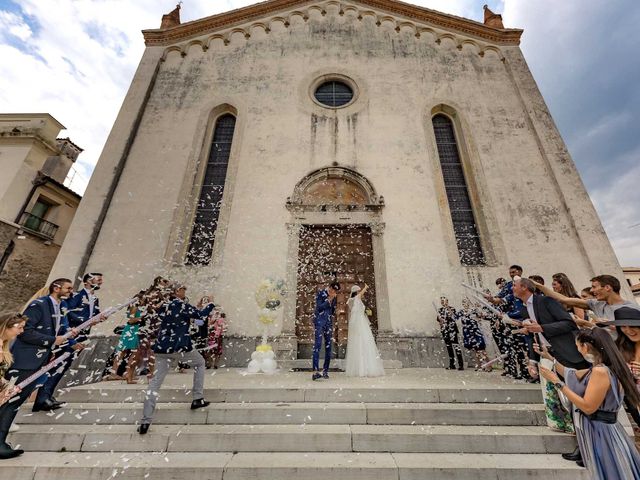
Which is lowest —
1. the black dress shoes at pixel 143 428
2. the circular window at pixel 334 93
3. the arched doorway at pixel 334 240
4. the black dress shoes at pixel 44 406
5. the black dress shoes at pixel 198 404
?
the black dress shoes at pixel 143 428

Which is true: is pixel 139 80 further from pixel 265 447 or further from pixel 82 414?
pixel 265 447

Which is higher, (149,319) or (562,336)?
(149,319)

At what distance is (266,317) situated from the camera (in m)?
6.62

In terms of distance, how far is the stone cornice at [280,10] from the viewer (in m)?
11.8

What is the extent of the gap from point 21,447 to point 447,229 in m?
9.25

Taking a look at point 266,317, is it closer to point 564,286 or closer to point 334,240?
point 334,240

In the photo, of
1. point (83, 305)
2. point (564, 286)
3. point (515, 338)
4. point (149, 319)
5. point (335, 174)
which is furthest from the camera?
point (335, 174)

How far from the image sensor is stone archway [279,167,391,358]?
7.90 metres

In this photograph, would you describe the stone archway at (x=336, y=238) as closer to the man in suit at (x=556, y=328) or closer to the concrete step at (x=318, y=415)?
the concrete step at (x=318, y=415)

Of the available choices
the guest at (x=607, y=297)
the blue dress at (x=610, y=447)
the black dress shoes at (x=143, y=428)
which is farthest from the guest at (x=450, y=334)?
the black dress shoes at (x=143, y=428)

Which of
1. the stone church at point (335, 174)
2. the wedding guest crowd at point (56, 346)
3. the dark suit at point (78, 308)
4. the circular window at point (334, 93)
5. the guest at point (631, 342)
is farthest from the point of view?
the circular window at point (334, 93)

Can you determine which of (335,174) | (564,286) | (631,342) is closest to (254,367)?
(564,286)

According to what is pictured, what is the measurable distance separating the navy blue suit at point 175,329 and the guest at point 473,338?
6.13 m

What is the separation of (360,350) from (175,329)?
3.46 m
